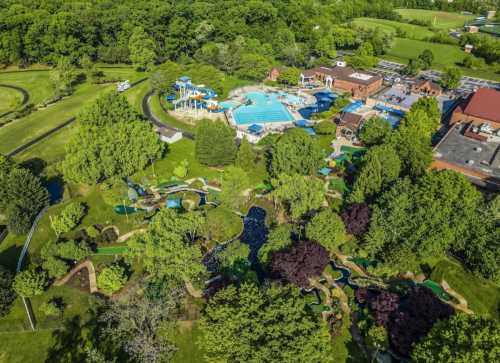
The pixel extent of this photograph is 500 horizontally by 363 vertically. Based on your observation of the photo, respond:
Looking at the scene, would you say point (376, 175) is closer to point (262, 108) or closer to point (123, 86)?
point (262, 108)

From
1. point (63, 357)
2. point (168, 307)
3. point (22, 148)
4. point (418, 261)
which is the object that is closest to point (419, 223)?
point (418, 261)

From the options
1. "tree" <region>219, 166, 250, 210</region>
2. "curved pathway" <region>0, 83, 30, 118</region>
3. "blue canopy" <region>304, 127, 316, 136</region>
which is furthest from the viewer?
"curved pathway" <region>0, 83, 30, 118</region>

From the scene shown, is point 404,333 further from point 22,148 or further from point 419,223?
point 22,148

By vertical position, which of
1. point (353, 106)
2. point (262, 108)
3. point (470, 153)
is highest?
point (470, 153)

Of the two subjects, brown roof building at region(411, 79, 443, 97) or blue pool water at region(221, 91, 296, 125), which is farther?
brown roof building at region(411, 79, 443, 97)

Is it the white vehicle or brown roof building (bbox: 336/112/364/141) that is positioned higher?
the white vehicle

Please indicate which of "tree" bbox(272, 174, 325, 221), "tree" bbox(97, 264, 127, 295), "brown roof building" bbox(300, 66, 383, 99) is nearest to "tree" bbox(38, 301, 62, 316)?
"tree" bbox(97, 264, 127, 295)

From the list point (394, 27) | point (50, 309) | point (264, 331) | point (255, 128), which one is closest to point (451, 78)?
point (255, 128)

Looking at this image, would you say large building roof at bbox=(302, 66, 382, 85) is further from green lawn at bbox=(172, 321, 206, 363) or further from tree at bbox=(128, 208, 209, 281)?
green lawn at bbox=(172, 321, 206, 363)
